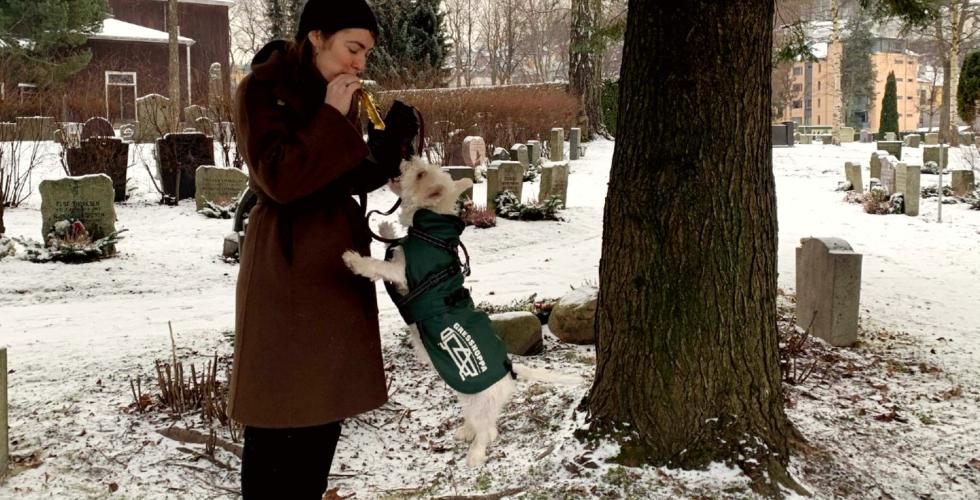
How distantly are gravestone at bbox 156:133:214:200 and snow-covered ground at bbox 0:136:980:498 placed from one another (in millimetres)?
4156

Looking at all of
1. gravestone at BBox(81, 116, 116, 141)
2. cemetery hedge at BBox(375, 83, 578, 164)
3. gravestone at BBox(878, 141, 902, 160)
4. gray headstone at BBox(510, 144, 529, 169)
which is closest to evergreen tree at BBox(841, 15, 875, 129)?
gravestone at BBox(878, 141, 902, 160)

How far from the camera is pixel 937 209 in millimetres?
13289

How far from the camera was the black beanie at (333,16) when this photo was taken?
2186mm

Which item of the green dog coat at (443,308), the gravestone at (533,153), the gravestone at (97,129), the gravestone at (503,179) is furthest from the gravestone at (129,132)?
the green dog coat at (443,308)

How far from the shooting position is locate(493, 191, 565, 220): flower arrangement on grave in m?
12.2

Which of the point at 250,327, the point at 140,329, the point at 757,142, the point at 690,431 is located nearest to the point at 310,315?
the point at 250,327

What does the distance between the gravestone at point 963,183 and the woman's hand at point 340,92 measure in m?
15.1

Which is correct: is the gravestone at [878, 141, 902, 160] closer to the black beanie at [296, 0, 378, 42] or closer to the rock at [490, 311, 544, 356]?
the rock at [490, 311, 544, 356]

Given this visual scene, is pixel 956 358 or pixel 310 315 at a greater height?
pixel 310 315

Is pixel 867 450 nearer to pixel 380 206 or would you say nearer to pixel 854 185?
pixel 380 206

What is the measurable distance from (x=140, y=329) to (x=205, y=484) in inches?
124

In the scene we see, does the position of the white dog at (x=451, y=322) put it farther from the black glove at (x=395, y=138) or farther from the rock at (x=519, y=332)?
the rock at (x=519, y=332)

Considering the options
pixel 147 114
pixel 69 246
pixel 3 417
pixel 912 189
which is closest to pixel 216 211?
pixel 69 246

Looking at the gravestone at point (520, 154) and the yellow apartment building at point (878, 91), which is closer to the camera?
the gravestone at point (520, 154)
